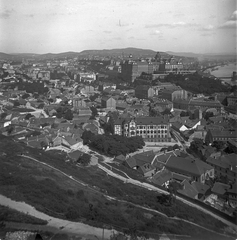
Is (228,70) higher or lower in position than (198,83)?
higher

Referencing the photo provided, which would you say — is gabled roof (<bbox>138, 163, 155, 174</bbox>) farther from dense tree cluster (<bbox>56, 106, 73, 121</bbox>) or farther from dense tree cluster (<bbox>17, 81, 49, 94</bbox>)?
dense tree cluster (<bbox>17, 81, 49, 94</bbox>)

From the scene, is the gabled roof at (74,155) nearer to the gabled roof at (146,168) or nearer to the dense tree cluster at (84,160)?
the dense tree cluster at (84,160)

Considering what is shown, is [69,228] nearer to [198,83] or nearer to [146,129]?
[146,129]

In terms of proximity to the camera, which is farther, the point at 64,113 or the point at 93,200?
the point at 64,113

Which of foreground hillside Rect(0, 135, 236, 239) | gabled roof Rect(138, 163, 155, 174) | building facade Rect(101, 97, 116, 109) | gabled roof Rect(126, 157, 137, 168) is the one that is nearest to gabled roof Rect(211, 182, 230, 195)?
foreground hillside Rect(0, 135, 236, 239)

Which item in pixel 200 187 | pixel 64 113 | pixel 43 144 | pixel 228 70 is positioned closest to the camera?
pixel 200 187

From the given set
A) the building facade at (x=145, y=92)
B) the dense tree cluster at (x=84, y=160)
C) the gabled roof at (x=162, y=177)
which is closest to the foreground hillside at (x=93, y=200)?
the dense tree cluster at (x=84, y=160)

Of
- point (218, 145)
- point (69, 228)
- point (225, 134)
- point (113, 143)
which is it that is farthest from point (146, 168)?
point (69, 228)

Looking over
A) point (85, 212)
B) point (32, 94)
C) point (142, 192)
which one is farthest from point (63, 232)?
point (32, 94)
